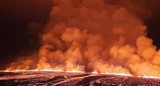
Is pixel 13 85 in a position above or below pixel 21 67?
below

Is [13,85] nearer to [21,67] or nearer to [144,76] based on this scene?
[21,67]

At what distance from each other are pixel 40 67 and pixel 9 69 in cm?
2274

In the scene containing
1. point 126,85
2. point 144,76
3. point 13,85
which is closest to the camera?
point 13,85

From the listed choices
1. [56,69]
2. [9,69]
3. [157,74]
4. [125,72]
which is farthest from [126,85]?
[9,69]

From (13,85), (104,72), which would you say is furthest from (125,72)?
(13,85)

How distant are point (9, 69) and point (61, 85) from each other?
232 feet

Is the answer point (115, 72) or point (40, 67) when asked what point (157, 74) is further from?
point (40, 67)

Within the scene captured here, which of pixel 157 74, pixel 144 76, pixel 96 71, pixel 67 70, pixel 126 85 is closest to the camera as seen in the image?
pixel 126 85

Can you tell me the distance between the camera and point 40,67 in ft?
326

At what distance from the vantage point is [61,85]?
158 feet

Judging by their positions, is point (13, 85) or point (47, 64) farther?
point (47, 64)

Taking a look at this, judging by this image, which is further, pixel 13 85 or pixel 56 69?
pixel 56 69

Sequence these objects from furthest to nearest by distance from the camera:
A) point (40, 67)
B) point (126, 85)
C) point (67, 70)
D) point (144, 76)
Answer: point (67, 70) → point (40, 67) → point (144, 76) → point (126, 85)

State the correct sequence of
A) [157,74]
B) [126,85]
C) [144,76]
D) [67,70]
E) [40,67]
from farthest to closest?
1. [67,70]
2. [40,67]
3. [144,76]
4. [157,74]
5. [126,85]
